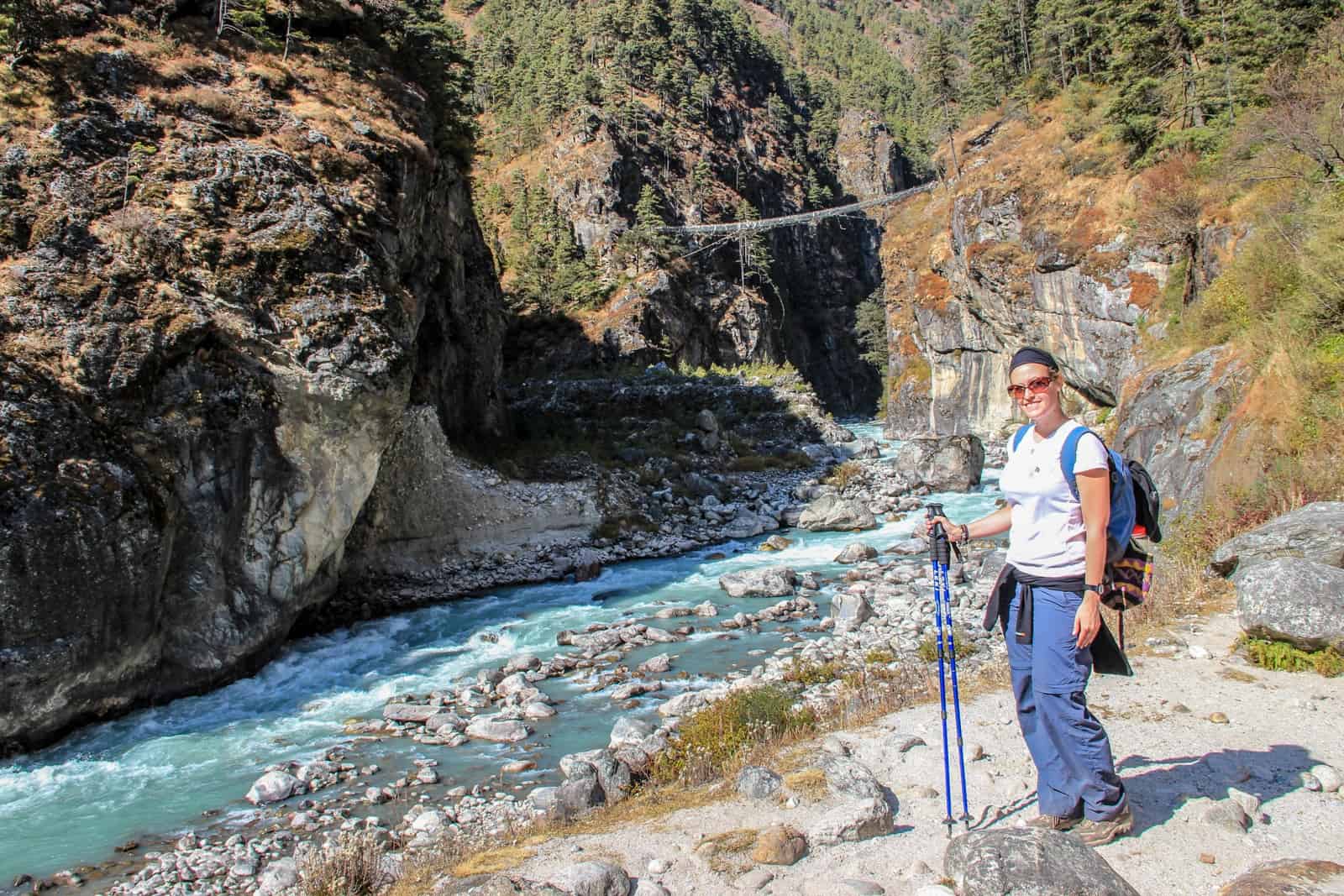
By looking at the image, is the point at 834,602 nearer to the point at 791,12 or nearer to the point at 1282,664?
the point at 1282,664

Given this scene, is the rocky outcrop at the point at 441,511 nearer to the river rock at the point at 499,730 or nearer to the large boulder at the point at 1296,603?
the river rock at the point at 499,730

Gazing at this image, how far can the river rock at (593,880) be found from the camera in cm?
420

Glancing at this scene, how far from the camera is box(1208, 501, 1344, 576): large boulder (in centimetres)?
650

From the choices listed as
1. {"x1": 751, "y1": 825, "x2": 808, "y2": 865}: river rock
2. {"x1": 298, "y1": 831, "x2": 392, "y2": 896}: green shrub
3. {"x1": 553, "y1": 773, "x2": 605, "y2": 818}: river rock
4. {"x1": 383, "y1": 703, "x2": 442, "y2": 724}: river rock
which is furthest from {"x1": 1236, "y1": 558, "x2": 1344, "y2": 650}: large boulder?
{"x1": 383, "y1": 703, "x2": 442, "y2": 724}: river rock

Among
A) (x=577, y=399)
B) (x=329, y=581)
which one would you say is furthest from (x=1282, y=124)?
(x=577, y=399)

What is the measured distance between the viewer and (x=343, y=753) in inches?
361

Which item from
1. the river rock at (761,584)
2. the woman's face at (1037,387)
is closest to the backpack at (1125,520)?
the woman's face at (1037,387)

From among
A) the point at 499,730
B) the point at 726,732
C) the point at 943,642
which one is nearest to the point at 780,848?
the point at 943,642

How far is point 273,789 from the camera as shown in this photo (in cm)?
817

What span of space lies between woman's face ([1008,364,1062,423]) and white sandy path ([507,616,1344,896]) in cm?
209

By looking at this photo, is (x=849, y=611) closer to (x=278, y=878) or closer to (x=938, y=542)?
(x=938, y=542)

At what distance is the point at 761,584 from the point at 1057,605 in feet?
39.1

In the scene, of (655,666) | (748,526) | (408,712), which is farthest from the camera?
(748,526)

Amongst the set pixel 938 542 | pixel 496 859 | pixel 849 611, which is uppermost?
pixel 938 542
